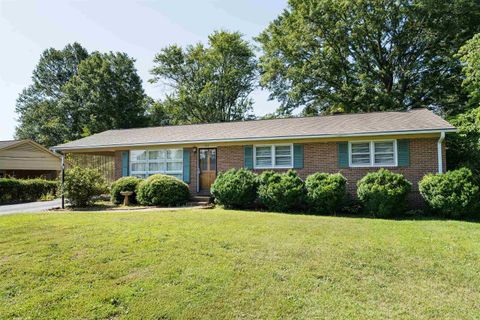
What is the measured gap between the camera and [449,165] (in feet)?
44.1

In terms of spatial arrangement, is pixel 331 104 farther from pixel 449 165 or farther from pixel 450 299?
pixel 450 299

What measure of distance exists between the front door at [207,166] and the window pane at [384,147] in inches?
270

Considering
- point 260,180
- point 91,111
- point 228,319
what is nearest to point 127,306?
point 228,319

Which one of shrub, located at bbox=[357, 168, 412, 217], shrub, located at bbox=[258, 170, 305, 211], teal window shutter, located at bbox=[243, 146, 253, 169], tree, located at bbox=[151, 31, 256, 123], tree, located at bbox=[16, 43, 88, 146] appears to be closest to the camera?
shrub, located at bbox=[357, 168, 412, 217]

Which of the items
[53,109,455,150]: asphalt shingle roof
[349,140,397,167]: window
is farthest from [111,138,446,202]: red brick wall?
[53,109,455,150]: asphalt shingle roof

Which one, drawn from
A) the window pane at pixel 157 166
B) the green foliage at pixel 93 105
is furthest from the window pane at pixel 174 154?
the green foliage at pixel 93 105

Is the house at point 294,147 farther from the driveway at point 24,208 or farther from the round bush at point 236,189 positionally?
the driveway at point 24,208

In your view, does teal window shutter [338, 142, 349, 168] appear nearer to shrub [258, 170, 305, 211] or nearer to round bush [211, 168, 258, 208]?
shrub [258, 170, 305, 211]

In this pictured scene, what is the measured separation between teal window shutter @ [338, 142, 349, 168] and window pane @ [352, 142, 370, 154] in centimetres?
33

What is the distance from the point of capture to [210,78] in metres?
33.4

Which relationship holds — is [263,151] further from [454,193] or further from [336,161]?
[454,193]

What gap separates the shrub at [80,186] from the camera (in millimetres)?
12664

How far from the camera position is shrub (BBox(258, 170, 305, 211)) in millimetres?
11134

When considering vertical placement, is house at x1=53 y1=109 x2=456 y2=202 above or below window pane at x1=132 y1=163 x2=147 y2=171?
above
